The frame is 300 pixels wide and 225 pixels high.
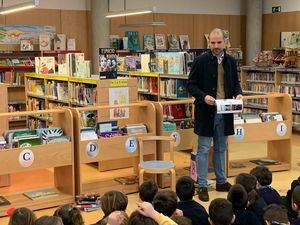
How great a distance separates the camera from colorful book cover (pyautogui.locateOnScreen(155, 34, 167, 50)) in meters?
13.9

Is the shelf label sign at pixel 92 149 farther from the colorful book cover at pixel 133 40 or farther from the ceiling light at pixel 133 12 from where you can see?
the colorful book cover at pixel 133 40

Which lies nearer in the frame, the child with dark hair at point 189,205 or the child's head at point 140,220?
the child's head at point 140,220

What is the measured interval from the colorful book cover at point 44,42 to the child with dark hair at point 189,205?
8.85m

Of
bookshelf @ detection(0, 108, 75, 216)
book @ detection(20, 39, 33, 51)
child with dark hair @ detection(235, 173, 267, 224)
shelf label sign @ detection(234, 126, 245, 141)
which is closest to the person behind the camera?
child with dark hair @ detection(235, 173, 267, 224)

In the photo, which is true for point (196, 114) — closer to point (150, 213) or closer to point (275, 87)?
point (150, 213)

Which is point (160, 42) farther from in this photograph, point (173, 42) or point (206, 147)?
point (206, 147)

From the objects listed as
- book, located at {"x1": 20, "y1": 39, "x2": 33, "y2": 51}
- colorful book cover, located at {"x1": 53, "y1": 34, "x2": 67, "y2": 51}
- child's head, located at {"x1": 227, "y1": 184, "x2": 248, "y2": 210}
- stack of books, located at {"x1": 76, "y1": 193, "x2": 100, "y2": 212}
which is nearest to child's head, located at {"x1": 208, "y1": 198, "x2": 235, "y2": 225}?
child's head, located at {"x1": 227, "y1": 184, "x2": 248, "y2": 210}

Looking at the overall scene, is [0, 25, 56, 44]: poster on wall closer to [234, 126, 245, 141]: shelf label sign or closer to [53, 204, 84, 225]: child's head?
[234, 126, 245, 141]: shelf label sign

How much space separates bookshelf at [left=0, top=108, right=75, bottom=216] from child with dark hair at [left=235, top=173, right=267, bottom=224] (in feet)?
6.83

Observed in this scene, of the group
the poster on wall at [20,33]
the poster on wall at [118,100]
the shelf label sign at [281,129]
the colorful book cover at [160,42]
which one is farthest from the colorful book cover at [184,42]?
the shelf label sign at [281,129]

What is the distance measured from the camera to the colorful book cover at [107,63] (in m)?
6.84

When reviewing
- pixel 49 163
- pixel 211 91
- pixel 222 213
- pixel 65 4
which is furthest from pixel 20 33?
pixel 222 213

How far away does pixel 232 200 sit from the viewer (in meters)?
3.51

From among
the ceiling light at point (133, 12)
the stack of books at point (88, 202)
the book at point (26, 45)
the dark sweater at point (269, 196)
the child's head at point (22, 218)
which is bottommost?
the stack of books at point (88, 202)
